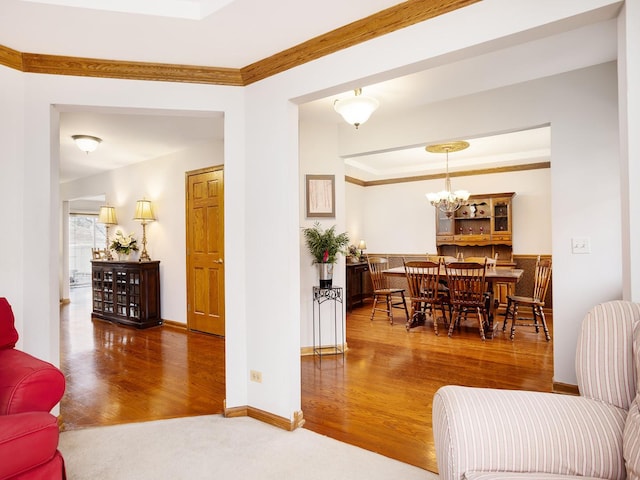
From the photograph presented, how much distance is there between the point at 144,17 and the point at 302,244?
2420 mm

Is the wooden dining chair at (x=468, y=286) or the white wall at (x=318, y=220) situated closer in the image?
the white wall at (x=318, y=220)

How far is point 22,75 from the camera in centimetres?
233

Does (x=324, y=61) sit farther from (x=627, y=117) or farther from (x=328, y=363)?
(x=328, y=363)

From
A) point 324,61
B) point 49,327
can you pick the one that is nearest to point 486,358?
point 324,61

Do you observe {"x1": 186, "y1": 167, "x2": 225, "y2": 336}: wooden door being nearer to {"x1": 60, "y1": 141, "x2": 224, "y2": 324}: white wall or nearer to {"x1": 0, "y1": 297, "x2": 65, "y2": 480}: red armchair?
{"x1": 60, "y1": 141, "x2": 224, "y2": 324}: white wall

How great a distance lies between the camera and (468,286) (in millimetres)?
4473

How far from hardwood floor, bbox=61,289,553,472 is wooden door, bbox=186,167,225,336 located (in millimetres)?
298

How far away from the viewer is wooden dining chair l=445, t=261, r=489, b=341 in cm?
437

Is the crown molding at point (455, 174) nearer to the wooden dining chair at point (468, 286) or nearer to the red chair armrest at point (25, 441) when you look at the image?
the wooden dining chair at point (468, 286)

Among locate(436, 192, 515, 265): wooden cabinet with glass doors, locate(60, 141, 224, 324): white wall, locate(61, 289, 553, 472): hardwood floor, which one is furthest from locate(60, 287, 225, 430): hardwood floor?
locate(436, 192, 515, 265): wooden cabinet with glass doors

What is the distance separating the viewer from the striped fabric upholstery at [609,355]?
125cm

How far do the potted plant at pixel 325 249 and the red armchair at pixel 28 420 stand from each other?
2.47 metres

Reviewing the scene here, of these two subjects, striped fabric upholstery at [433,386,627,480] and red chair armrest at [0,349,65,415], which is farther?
red chair armrest at [0,349,65,415]

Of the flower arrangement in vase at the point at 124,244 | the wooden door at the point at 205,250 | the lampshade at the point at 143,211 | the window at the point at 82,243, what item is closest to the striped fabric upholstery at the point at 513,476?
the wooden door at the point at 205,250
